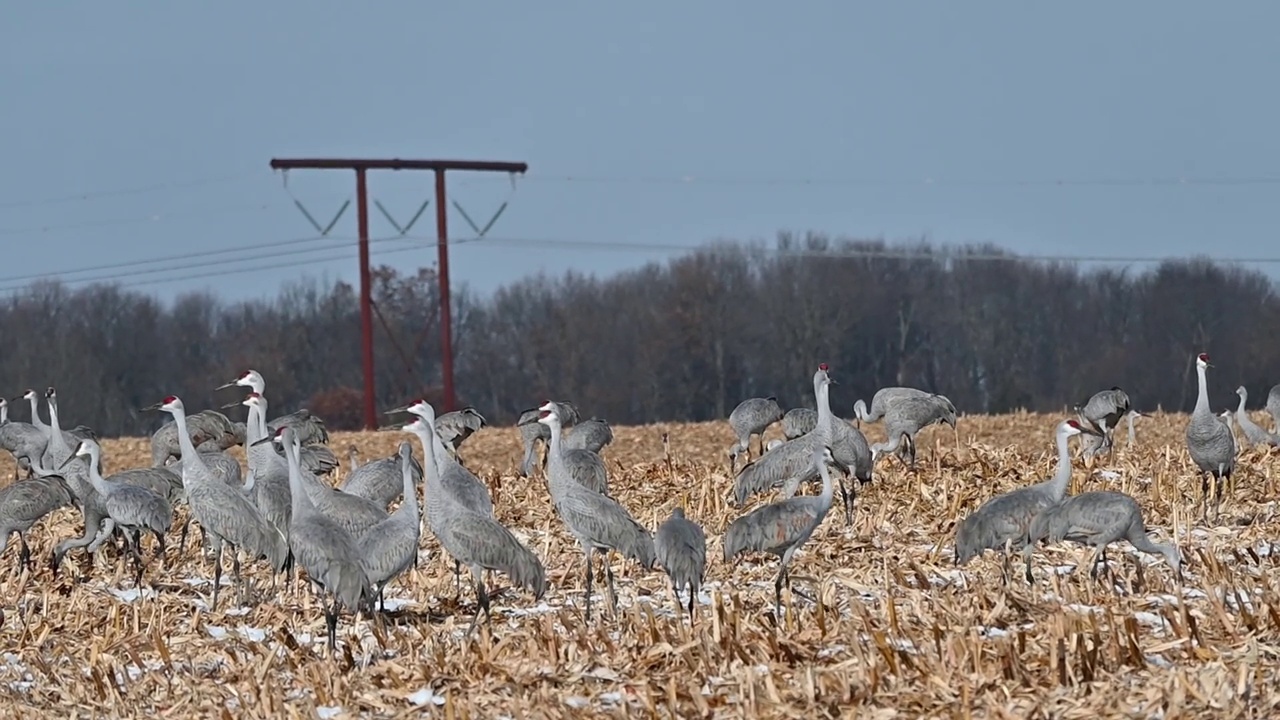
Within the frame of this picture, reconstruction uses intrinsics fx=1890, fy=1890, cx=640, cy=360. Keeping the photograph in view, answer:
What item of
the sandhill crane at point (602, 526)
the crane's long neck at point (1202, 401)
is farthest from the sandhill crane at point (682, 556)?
the crane's long neck at point (1202, 401)

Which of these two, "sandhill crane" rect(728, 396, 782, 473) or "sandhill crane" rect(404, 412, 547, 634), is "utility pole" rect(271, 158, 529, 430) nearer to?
"sandhill crane" rect(728, 396, 782, 473)

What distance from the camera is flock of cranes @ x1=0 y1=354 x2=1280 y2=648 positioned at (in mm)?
8953

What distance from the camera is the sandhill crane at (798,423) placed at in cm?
1513

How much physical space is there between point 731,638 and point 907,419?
7594 mm

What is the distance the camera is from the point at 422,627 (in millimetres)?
8695

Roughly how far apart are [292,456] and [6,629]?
5.46ft

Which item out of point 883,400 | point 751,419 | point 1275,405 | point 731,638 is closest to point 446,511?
point 731,638

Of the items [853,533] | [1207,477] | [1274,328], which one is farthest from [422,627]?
[1274,328]

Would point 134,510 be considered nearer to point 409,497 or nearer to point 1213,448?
point 409,497

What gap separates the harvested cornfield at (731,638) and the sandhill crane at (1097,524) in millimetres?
183

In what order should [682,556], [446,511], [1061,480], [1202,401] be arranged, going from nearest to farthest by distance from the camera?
1. [682,556]
2. [446,511]
3. [1061,480]
4. [1202,401]

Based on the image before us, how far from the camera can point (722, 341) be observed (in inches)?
2175

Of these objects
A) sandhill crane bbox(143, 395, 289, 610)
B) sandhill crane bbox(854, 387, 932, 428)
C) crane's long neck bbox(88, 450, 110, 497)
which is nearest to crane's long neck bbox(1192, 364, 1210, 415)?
sandhill crane bbox(854, 387, 932, 428)

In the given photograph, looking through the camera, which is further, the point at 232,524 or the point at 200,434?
the point at 200,434
